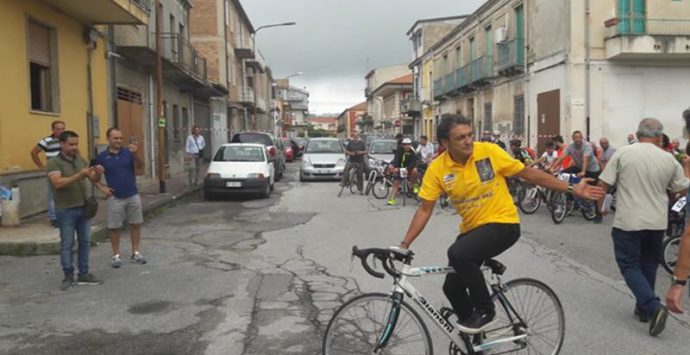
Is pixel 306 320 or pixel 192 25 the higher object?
pixel 192 25

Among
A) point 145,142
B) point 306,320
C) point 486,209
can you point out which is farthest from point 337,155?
point 486,209

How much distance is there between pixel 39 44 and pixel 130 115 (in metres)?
5.77

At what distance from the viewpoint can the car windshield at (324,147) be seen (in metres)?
22.5

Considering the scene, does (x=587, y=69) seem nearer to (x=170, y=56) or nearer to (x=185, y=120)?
(x=170, y=56)

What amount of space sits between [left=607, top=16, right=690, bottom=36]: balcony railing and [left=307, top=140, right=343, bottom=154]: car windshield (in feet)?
33.8

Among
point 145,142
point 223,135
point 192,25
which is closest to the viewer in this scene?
point 145,142

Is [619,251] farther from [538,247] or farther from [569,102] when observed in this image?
[569,102]

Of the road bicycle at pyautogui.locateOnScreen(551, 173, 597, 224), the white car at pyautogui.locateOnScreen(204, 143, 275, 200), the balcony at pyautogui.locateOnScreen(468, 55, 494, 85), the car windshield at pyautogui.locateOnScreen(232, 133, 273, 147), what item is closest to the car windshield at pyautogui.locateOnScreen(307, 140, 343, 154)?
the car windshield at pyautogui.locateOnScreen(232, 133, 273, 147)

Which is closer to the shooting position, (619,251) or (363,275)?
(619,251)

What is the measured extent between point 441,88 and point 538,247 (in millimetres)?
28514

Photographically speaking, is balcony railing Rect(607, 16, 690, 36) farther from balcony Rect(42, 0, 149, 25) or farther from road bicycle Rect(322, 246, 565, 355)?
road bicycle Rect(322, 246, 565, 355)

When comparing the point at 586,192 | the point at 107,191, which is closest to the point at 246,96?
the point at 107,191

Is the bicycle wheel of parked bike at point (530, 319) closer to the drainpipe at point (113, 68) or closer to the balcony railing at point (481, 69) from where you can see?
the drainpipe at point (113, 68)

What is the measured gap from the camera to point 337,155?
21.9 metres
